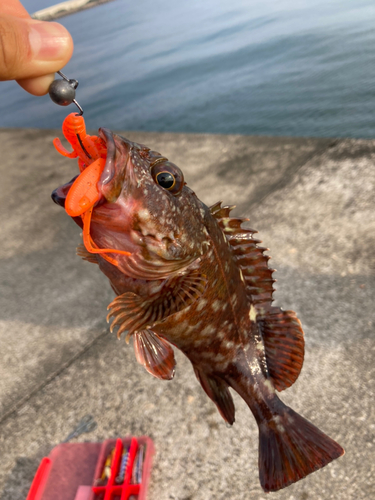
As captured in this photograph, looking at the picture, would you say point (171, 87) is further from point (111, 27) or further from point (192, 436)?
point (111, 27)

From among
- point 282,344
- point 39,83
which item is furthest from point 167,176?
point 282,344

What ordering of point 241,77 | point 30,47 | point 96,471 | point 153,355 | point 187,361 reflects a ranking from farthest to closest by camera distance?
point 241,77, point 187,361, point 96,471, point 153,355, point 30,47

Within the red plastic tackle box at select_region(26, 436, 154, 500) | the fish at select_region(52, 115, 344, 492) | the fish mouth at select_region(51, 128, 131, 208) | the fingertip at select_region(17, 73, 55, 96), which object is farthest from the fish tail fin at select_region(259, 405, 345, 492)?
the fingertip at select_region(17, 73, 55, 96)

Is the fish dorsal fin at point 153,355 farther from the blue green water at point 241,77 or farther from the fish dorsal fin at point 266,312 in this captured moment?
the blue green water at point 241,77

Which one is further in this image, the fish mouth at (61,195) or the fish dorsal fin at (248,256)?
the fish dorsal fin at (248,256)

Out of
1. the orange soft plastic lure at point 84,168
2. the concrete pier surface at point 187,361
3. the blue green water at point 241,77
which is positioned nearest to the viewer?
the orange soft plastic lure at point 84,168

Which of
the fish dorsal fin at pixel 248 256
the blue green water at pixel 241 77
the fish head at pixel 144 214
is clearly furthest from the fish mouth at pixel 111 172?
the blue green water at pixel 241 77

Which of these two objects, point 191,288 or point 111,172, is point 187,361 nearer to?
point 191,288
